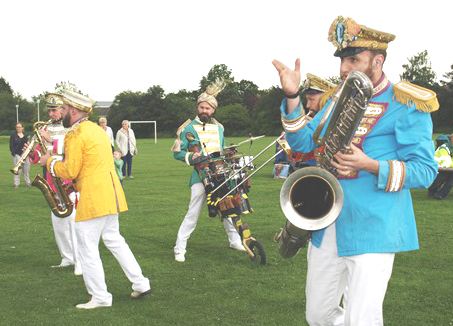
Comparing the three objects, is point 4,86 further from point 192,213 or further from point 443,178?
point 192,213


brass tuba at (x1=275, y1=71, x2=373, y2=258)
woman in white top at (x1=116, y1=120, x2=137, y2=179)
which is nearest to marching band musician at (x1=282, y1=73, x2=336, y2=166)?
brass tuba at (x1=275, y1=71, x2=373, y2=258)

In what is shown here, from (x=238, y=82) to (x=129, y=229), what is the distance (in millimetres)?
106645

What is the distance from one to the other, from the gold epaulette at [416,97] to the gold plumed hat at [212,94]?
185 inches

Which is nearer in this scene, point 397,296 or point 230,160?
point 397,296

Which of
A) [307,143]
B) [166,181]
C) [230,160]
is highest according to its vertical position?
[307,143]

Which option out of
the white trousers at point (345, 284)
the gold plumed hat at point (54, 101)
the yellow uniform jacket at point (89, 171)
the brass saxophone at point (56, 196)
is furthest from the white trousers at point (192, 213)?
the white trousers at point (345, 284)

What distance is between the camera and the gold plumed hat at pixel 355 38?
3.55 m

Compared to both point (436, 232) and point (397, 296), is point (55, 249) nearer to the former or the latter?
point (397, 296)

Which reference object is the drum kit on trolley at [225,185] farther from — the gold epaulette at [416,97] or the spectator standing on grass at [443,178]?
the spectator standing on grass at [443,178]

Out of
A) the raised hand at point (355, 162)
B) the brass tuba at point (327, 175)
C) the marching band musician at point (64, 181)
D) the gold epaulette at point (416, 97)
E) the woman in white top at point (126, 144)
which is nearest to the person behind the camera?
the brass tuba at point (327, 175)

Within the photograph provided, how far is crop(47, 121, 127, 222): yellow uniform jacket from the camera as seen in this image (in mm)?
6043

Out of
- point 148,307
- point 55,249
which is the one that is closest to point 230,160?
point 148,307

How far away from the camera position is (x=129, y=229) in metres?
10.7

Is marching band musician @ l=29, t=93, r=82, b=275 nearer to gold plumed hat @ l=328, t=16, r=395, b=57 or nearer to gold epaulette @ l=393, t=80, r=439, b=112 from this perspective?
gold plumed hat @ l=328, t=16, r=395, b=57
